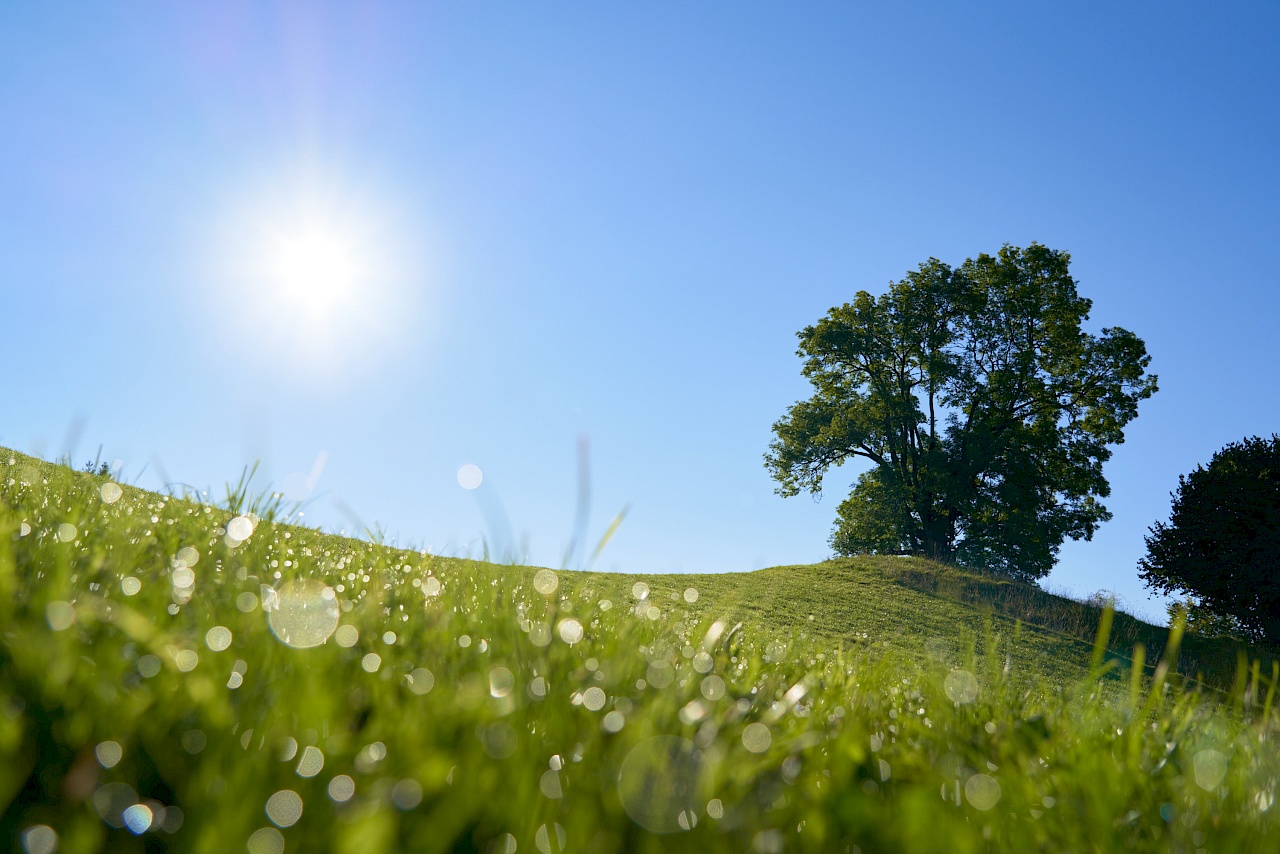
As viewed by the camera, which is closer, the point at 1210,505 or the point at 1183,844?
the point at 1183,844

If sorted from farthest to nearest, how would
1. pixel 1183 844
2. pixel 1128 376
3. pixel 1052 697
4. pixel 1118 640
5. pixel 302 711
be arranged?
pixel 1128 376 → pixel 1118 640 → pixel 1052 697 → pixel 1183 844 → pixel 302 711

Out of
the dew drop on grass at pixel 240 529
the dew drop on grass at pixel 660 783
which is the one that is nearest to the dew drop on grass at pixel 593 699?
the dew drop on grass at pixel 660 783

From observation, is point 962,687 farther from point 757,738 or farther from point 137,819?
point 137,819

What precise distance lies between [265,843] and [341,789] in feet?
0.71

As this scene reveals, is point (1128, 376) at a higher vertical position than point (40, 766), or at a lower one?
higher

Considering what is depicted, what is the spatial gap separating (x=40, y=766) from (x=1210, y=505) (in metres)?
28.7

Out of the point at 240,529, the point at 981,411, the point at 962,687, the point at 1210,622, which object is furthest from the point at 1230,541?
the point at 240,529

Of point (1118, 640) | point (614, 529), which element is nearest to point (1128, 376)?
point (1118, 640)

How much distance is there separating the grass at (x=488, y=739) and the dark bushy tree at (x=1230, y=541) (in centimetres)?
2406

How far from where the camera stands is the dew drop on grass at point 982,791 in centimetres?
146

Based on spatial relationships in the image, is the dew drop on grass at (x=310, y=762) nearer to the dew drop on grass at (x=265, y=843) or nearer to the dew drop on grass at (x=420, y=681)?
the dew drop on grass at (x=265, y=843)

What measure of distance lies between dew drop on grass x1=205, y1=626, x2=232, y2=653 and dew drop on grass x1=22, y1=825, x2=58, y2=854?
781 mm

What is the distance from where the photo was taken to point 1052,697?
3213 mm

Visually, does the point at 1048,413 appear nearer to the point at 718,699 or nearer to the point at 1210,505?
the point at 1210,505
